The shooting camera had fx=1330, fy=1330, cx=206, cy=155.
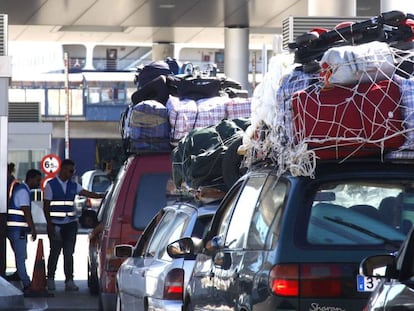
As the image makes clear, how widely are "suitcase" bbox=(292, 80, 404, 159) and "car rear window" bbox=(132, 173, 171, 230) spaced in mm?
5835

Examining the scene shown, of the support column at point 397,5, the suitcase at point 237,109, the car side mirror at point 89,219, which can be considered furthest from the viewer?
the car side mirror at point 89,219

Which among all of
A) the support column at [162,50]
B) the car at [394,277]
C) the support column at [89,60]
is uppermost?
the support column at [89,60]

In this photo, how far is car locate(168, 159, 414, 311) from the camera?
714cm

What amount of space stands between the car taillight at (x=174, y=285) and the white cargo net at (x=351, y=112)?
6.90 ft

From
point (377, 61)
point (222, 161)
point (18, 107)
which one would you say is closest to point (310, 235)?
point (377, 61)

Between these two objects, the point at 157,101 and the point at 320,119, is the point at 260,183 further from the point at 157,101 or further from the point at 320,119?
the point at 157,101

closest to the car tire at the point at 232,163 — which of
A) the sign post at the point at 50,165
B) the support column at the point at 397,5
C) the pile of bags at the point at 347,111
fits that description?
the pile of bags at the point at 347,111

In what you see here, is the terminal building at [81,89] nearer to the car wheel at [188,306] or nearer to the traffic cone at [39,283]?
the traffic cone at [39,283]

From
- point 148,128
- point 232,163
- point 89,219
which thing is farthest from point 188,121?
point 232,163

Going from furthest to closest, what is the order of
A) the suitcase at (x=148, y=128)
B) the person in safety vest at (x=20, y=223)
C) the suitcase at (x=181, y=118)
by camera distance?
the person in safety vest at (x=20, y=223) → the suitcase at (x=181, y=118) → the suitcase at (x=148, y=128)

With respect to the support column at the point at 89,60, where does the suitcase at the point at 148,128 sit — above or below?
below

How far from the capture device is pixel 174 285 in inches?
393

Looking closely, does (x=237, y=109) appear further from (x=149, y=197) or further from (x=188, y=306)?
(x=188, y=306)

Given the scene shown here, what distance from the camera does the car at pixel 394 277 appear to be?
5582 mm
